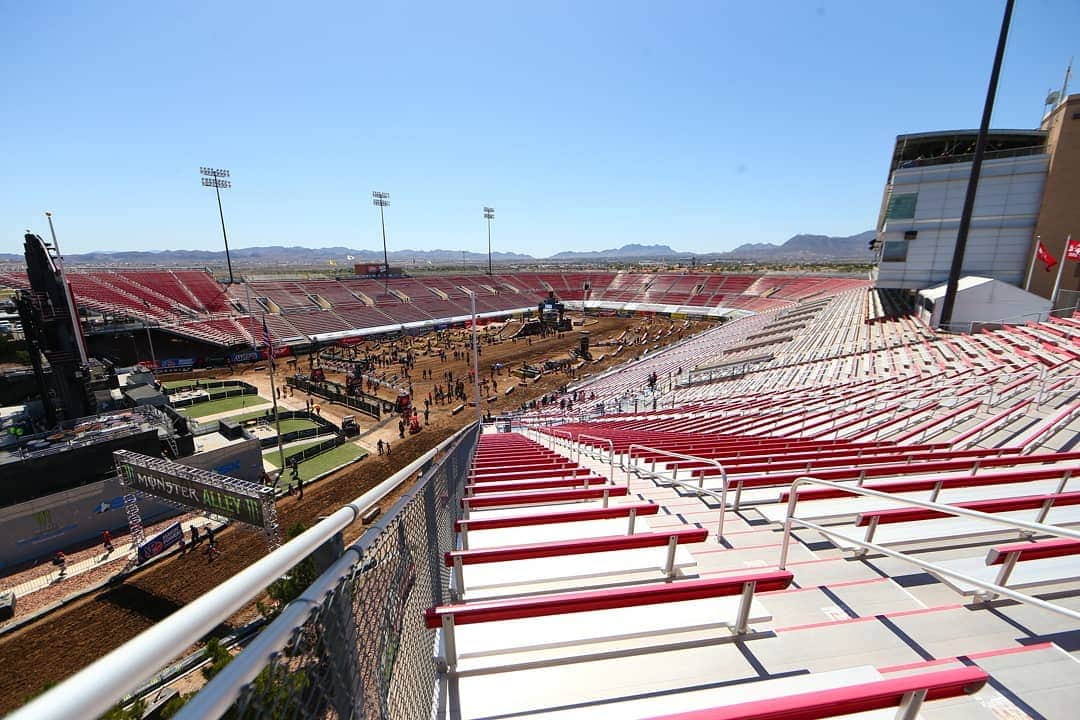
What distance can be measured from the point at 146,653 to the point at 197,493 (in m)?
16.3

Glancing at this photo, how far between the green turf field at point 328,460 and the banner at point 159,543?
4.65 meters

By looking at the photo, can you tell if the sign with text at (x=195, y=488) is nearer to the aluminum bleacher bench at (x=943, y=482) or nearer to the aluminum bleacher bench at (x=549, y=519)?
the aluminum bleacher bench at (x=549, y=519)

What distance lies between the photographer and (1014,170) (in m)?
24.3

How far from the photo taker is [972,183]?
23.2 m

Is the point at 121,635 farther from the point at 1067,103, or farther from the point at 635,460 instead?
the point at 1067,103

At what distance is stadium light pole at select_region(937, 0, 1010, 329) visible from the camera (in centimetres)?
2084

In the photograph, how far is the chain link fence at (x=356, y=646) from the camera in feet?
4.35

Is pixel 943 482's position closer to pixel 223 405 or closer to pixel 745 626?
pixel 745 626

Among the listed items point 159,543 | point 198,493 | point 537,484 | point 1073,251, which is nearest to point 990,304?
point 1073,251

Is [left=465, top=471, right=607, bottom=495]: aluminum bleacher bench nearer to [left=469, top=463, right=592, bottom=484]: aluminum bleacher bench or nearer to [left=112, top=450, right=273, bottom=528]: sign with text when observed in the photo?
[left=469, top=463, right=592, bottom=484]: aluminum bleacher bench

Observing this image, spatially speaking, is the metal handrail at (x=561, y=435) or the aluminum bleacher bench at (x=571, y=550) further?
the metal handrail at (x=561, y=435)

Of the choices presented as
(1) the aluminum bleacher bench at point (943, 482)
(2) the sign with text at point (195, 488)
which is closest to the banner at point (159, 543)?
(2) the sign with text at point (195, 488)

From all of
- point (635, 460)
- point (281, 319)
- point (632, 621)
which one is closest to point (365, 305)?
point (281, 319)

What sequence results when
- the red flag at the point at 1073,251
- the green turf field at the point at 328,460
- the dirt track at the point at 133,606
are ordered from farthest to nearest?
the green turf field at the point at 328,460
the red flag at the point at 1073,251
the dirt track at the point at 133,606
